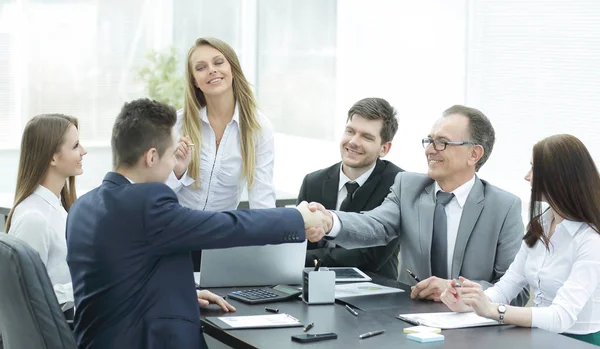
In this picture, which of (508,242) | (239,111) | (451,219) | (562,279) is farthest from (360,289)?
(239,111)

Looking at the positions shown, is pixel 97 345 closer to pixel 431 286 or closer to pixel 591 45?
pixel 431 286

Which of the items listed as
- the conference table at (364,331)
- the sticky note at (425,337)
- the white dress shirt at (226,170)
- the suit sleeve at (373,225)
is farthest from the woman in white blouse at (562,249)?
the white dress shirt at (226,170)

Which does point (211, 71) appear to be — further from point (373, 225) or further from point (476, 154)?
point (476, 154)

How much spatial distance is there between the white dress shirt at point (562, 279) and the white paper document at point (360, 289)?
15.1 inches

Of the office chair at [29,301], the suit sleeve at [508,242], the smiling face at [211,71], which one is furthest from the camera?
the smiling face at [211,71]

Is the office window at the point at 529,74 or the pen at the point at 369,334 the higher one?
the office window at the point at 529,74

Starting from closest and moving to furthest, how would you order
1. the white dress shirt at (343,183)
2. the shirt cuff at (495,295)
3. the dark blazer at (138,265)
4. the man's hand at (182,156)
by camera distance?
the dark blazer at (138,265), the shirt cuff at (495,295), the man's hand at (182,156), the white dress shirt at (343,183)

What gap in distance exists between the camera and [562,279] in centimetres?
286

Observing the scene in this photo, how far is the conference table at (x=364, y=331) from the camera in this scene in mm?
2416

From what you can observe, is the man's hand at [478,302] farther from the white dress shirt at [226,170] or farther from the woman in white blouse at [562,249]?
the white dress shirt at [226,170]

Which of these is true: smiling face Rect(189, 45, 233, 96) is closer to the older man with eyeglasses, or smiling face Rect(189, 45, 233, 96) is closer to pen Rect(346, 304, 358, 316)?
the older man with eyeglasses

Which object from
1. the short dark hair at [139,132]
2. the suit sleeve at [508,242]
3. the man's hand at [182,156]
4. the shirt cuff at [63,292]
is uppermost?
the short dark hair at [139,132]

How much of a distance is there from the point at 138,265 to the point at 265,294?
64 cm

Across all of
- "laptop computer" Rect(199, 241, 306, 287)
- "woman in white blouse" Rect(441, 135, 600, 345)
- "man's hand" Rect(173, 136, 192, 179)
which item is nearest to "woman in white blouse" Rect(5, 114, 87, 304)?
"man's hand" Rect(173, 136, 192, 179)
